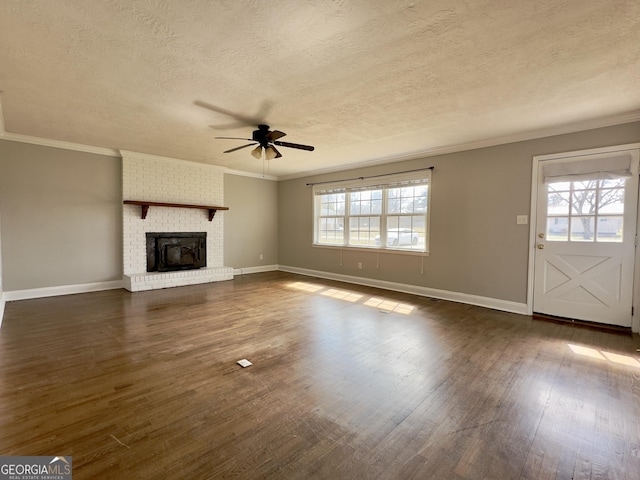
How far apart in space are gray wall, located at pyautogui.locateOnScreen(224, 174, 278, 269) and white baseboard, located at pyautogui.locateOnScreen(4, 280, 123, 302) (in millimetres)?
2321

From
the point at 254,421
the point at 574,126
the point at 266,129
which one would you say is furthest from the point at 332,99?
the point at 574,126

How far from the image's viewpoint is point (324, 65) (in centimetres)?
241

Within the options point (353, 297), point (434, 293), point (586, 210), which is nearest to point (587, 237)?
point (586, 210)

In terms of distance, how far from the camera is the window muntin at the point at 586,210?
11.7 feet

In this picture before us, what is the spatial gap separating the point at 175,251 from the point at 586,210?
6.84 metres

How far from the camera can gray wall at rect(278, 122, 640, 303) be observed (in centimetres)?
409

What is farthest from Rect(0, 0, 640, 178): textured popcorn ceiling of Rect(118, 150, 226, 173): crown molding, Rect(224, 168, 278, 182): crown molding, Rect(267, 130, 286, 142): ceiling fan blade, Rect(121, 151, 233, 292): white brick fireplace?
Rect(224, 168, 278, 182): crown molding

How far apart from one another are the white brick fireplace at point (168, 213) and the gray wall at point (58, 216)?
0.22m

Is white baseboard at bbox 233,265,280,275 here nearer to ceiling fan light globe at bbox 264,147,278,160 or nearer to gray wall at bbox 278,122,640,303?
gray wall at bbox 278,122,640,303

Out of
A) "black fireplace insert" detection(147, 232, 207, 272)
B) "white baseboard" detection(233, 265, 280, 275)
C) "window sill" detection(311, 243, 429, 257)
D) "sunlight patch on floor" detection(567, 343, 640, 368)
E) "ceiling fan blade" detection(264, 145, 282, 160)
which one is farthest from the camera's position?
"white baseboard" detection(233, 265, 280, 275)

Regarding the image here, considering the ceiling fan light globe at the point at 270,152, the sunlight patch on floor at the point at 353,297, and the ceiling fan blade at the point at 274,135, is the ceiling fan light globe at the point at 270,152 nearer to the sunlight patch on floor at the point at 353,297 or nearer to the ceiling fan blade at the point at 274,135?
the ceiling fan blade at the point at 274,135

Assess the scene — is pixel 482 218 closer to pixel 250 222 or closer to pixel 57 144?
pixel 250 222

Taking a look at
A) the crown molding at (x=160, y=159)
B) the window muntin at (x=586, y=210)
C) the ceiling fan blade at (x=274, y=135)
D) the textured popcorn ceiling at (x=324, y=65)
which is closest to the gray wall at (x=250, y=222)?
the crown molding at (x=160, y=159)

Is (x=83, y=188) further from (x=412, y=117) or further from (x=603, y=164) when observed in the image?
(x=603, y=164)
